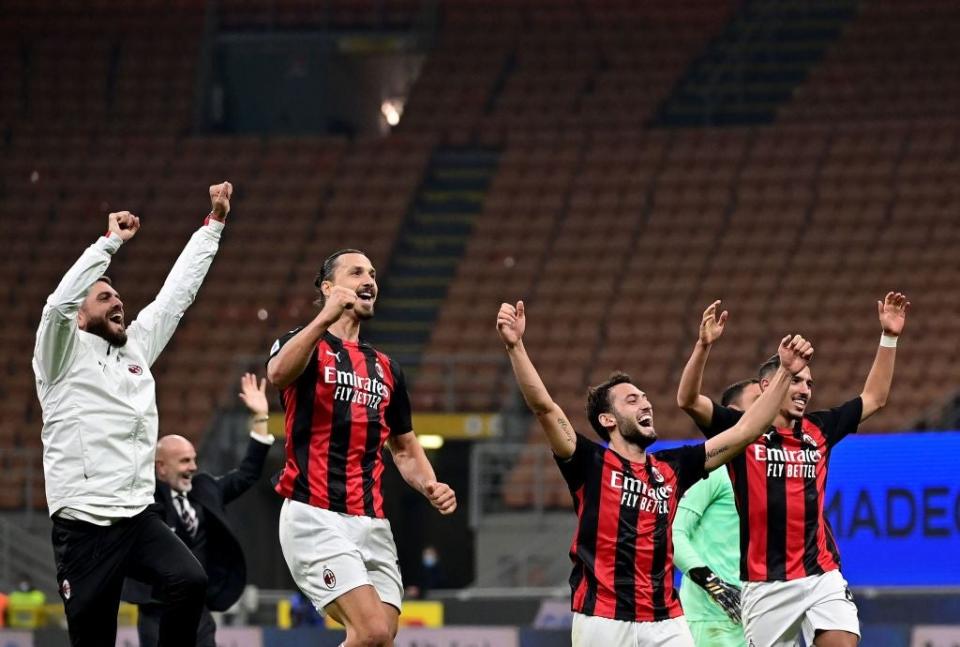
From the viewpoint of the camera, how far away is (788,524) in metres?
8.48

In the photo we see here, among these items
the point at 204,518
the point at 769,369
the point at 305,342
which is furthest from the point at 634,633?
the point at 204,518

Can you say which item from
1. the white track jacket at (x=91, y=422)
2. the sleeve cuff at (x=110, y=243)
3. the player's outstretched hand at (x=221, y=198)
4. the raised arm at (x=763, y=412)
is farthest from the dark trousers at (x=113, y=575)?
the raised arm at (x=763, y=412)

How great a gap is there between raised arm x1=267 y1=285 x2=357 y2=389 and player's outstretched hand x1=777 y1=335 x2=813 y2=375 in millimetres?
1889

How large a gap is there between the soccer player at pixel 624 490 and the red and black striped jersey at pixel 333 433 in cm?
70

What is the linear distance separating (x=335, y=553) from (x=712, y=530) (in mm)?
2770

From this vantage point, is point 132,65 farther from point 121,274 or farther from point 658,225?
point 658,225

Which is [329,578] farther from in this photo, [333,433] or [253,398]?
[253,398]

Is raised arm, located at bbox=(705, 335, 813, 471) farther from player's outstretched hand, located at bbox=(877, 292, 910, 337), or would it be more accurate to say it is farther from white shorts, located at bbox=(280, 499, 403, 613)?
white shorts, located at bbox=(280, 499, 403, 613)

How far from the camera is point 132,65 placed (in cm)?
2686

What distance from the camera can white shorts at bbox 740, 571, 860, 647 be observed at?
8336 mm

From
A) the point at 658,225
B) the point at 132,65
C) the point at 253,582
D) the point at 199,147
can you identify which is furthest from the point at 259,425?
the point at 132,65

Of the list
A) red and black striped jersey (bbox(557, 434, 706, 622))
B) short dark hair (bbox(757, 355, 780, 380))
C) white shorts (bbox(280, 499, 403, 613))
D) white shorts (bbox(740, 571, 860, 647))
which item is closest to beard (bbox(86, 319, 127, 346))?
white shorts (bbox(280, 499, 403, 613))

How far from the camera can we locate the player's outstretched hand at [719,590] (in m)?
8.92

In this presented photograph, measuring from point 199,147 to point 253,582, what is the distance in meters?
7.31
